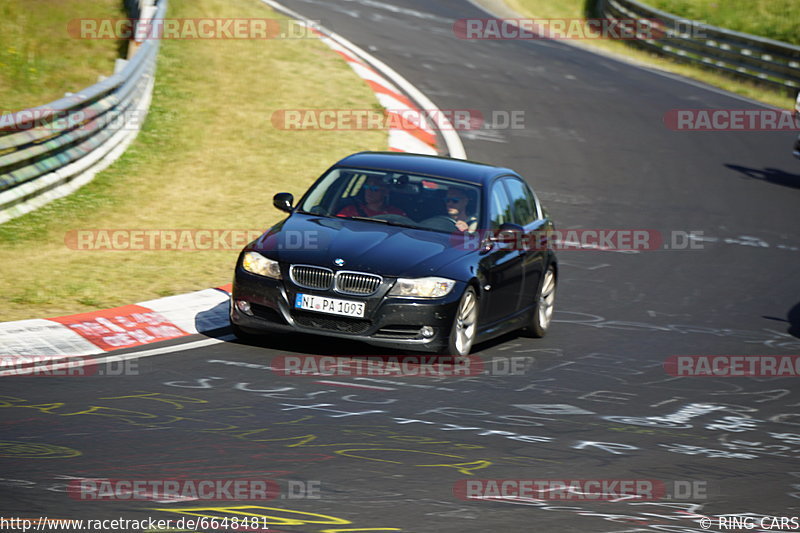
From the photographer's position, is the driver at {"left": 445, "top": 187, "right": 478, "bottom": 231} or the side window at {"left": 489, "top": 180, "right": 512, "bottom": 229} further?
the side window at {"left": 489, "top": 180, "right": 512, "bottom": 229}

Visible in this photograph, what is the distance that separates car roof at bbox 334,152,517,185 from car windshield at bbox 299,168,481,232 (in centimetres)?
8

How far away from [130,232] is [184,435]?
7.32 meters

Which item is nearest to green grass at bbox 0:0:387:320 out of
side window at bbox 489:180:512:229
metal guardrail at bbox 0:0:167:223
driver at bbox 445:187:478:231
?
metal guardrail at bbox 0:0:167:223

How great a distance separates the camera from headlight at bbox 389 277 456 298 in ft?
30.2

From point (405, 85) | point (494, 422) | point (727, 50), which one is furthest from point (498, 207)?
point (727, 50)

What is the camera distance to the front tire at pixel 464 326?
30.9 ft

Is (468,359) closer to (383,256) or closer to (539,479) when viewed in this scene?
(383,256)

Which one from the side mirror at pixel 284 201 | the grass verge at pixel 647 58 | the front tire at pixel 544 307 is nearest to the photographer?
the side mirror at pixel 284 201

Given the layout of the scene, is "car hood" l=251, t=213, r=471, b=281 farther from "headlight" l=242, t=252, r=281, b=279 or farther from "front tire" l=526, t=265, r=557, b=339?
"front tire" l=526, t=265, r=557, b=339

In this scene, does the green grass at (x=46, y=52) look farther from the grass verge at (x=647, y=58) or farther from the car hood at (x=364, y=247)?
the grass verge at (x=647, y=58)

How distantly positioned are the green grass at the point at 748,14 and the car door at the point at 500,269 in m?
27.4

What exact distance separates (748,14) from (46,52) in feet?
78.6

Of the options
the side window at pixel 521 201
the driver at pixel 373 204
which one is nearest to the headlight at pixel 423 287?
the driver at pixel 373 204

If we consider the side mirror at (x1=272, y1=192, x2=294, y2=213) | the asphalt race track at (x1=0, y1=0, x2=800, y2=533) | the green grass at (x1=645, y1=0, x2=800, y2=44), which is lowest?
the asphalt race track at (x1=0, y1=0, x2=800, y2=533)
